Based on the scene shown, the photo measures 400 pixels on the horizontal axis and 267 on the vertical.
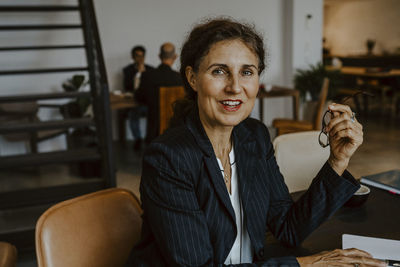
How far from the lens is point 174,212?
3.69 ft

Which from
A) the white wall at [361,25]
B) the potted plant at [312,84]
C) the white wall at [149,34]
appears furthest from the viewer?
the white wall at [361,25]

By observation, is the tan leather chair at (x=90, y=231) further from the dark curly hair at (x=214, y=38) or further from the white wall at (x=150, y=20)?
the white wall at (x=150, y=20)

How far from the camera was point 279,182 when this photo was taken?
4.72 feet

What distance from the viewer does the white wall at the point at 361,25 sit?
38.4ft

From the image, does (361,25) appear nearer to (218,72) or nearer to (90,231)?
(218,72)

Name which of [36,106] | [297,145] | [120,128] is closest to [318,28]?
[120,128]

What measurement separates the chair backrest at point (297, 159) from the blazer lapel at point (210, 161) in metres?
0.81

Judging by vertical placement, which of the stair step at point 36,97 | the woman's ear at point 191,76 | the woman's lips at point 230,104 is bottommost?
the stair step at point 36,97

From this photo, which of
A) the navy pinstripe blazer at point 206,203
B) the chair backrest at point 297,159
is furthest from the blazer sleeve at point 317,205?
the chair backrest at point 297,159

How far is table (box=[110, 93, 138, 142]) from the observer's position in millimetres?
Result: 4762

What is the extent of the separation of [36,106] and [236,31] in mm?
4208

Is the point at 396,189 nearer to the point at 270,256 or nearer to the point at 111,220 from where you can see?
the point at 270,256

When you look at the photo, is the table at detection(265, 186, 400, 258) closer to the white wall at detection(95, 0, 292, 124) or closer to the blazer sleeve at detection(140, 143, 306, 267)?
the blazer sleeve at detection(140, 143, 306, 267)

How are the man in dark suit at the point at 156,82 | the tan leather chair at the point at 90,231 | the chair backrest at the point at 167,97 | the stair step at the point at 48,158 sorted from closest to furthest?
1. the tan leather chair at the point at 90,231
2. the stair step at the point at 48,158
3. the chair backrest at the point at 167,97
4. the man in dark suit at the point at 156,82
